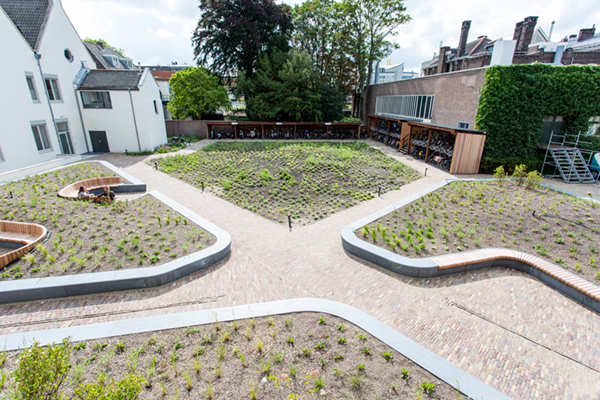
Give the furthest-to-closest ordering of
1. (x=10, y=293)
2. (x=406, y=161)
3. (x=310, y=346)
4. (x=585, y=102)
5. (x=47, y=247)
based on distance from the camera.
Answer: (x=406, y=161)
(x=585, y=102)
(x=47, y=247)
(x=10, y=293)
(x=310, y=346)

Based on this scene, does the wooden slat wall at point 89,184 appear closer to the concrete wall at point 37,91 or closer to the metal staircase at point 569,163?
the concrete wall at point 37,91

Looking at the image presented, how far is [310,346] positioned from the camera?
480 cm

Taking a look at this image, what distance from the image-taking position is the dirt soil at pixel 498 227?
7.95 meters

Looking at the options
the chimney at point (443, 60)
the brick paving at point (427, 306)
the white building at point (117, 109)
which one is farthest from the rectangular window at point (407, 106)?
the white building at point (117, 109)

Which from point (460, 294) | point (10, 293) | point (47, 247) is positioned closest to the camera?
point (10, 293)

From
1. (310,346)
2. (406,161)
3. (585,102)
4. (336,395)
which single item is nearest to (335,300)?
(310,346)

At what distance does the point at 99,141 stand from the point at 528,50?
39.8 meters

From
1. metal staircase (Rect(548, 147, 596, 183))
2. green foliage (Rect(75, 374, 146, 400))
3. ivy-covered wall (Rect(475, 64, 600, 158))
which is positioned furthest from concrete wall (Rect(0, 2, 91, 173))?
metal staircase (Rect(548, 147, 596, 183))

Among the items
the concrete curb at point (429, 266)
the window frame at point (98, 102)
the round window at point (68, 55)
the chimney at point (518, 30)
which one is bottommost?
the concrete curb at point (429, 266)

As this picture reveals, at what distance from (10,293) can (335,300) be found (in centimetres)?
674

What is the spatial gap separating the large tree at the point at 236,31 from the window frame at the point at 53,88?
48.4 ft

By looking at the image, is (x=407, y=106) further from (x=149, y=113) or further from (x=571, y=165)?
(x=149, y=113)

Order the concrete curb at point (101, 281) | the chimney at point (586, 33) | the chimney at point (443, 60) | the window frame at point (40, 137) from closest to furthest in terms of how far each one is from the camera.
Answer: the concrete curb at point (101, 281)
the window frame at point (40, 137)
the chimney at point (443, 60)
the chimney at point (586, 33)

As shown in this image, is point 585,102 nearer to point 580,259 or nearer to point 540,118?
point 540,118
